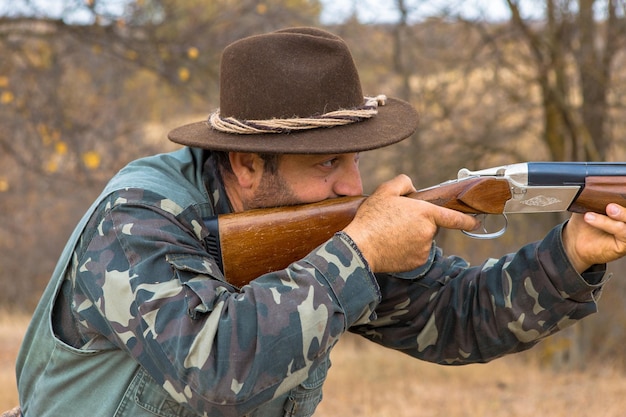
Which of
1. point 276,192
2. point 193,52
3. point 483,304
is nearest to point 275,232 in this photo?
point 276,192

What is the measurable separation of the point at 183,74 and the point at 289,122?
5.36 m

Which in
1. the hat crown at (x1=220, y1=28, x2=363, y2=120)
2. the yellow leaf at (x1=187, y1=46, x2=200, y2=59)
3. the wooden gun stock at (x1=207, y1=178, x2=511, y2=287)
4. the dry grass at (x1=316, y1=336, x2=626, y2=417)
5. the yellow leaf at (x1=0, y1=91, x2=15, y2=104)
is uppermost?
the hat crown at (x1=220, y1=28, x2=363, y2=120)

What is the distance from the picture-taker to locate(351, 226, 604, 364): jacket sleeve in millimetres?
2943

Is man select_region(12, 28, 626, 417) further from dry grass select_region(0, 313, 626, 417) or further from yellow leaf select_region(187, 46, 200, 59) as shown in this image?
yellow leaf select_region(187, 46, 200, 59)

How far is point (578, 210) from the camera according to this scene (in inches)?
112

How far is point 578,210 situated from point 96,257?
1641 millimetres

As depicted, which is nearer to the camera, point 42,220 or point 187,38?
point 187,38

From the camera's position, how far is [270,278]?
246 cm

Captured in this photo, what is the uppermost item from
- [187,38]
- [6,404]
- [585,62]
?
[187,38]

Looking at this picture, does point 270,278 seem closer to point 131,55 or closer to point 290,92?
point 290,92

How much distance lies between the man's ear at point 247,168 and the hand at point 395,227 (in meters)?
0.43

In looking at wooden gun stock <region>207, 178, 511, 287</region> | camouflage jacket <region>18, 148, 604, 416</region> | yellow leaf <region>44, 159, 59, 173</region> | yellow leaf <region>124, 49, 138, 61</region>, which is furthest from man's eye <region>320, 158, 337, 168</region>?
yellow leaf <region>44, 159, 59, 173</region>

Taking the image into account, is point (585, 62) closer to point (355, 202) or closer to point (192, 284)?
point (355, 202)

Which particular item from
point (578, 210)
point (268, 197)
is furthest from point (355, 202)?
point (578, 210)
